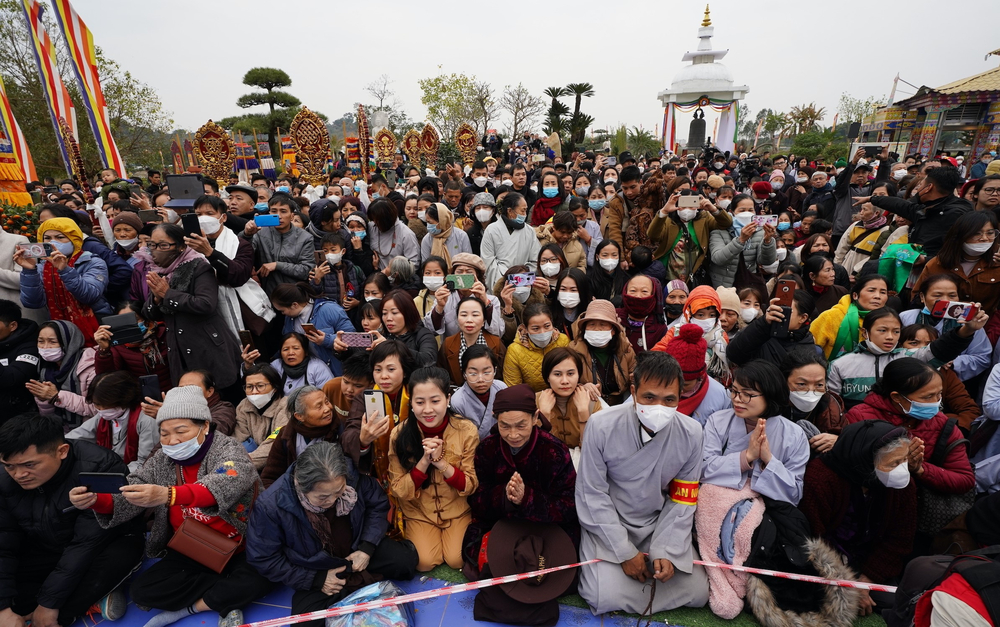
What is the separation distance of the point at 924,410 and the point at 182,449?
4627 millimetres

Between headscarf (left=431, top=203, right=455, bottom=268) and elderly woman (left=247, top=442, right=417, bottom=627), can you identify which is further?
headscarf (left=431, top=203, right=455, bottom=268)

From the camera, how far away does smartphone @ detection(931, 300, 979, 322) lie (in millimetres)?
3277

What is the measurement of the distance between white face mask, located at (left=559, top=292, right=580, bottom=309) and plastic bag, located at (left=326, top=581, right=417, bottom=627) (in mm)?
2637

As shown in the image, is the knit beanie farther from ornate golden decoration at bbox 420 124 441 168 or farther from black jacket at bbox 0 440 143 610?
ornate golden decoration at bbox 420 124 441 168

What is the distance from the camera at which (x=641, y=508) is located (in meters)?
2.91

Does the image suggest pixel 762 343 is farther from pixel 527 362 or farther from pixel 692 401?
pixel 527 362

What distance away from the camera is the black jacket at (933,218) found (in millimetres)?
4355

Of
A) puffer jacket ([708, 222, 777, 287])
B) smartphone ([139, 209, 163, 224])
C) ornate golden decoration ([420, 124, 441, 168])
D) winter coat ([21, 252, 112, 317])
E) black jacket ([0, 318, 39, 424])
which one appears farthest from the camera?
ornate golden decoration ([420, 124, 441, 168])

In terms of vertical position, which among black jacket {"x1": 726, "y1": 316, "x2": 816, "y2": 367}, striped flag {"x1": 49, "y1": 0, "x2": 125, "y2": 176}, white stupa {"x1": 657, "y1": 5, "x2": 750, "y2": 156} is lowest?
A: black jacket {"x1": 726, "y1": 316, "x2": 816, "y2": 367}

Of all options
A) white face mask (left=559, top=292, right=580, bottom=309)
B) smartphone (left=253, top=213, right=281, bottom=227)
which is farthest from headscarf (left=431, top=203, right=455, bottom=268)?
white face mask (left=559, top=292, right=580, bottom=309)

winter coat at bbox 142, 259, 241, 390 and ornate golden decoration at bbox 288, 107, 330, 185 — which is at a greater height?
ornate golden decoration at bbox 288, 107, 330, 185

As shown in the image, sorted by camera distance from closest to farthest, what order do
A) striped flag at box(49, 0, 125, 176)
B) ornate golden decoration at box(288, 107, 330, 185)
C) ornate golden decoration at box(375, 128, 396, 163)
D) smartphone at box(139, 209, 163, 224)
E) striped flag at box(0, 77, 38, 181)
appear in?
1. smartphone at box(139, 209, 163, 224)
2. ornate golden decoration at box(288, 107, 330, 185)
3. striped flag at box(0, 77, 38, 181)
4. striped flag at box(49, 0, 125, 176)
5. ornate golden decoration at box(375, 128, 396, 163)

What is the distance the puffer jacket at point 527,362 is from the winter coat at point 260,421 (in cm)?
189

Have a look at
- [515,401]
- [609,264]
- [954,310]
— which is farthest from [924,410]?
[609,264]
